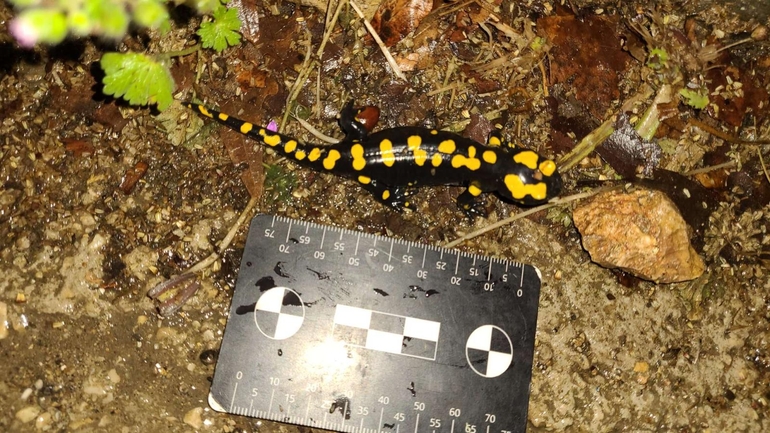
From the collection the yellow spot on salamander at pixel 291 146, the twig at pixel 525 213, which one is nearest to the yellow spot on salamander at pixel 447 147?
the twig at pixel 525 213

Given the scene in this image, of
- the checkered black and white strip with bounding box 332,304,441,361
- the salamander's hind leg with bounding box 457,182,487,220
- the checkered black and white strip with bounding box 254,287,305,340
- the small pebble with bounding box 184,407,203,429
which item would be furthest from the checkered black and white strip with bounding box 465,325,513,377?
the small pebble with bounding box 184,407,203,429

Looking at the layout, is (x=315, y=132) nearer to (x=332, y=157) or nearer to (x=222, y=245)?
(x=332, y=157)

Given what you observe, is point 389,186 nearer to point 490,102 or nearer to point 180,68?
point 490,102

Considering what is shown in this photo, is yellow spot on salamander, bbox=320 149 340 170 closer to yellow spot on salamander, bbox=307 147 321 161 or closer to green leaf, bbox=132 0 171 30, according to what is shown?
yellow spot on salamander, bbox=307 147 321 161

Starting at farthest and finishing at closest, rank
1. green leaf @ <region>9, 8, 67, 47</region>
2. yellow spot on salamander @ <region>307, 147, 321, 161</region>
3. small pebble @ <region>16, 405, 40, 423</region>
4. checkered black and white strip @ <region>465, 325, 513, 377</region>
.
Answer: yellow spot on salamander @ <region>307, 147, 321, 161</region>
checkered black and white strip @ <region>465, 325, 513, 377</region>
small pebble @ <region>16, 405, 40, 423</region>
green leaf @ <region>9, 8, 67, 47</region>

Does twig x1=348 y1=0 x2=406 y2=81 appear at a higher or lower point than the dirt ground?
higher

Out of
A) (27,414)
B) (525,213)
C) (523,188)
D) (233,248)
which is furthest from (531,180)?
(27,414)

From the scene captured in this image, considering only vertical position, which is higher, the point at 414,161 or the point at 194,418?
the point at 414,161
